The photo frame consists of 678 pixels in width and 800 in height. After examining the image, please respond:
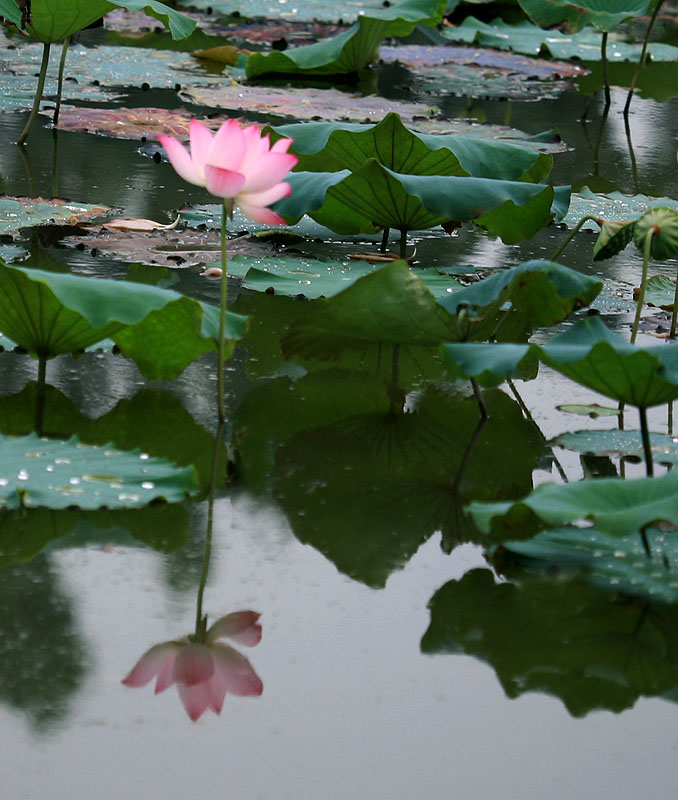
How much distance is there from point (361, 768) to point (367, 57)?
505 centimetres

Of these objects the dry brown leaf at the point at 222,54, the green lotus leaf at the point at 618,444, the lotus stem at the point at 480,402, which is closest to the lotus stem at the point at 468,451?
the lotus stem at the point at 480,402

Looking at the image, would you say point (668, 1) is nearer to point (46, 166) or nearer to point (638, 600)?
point (46, 166)

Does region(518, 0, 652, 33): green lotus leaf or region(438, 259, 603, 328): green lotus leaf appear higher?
region(438, 259, 603, 328): green lotus leaf

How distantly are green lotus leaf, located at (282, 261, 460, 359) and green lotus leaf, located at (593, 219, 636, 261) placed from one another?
57cm

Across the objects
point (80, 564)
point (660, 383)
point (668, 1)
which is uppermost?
point (660, 383)

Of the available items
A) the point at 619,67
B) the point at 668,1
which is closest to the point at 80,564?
the point at 619,67

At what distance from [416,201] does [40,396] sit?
94cm

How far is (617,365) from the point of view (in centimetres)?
150

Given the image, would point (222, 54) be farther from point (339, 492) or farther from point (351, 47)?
point (339, 492)

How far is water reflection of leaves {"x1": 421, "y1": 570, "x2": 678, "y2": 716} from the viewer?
3.95ft

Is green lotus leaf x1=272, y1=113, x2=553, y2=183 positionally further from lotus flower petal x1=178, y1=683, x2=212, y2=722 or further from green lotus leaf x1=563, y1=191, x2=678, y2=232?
lotus flower petal x1=178, y1=683, x2=212, y2=722

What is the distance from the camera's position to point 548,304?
204cm

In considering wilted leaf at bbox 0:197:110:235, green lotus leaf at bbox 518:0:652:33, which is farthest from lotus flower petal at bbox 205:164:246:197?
green lotus leaf at bbox 518:0:652:33

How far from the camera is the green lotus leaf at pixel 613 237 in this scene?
7.25ft
